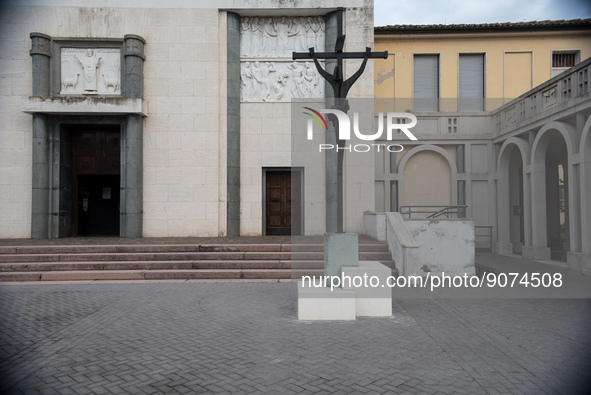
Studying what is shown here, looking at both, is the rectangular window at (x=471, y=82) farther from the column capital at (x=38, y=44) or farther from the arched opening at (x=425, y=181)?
the column capital at (x=38, y=44)

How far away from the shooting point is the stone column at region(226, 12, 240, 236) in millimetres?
14539

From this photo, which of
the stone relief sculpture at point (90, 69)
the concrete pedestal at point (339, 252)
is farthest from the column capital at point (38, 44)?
the concrete pedestal at point (339, 252)

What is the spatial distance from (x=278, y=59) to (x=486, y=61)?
848 cm

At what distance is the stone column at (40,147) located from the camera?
1384 centimetres

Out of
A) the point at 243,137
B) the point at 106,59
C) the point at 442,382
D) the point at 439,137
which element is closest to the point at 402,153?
the point at 439,137

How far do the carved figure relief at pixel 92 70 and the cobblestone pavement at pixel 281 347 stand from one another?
8.86 meters

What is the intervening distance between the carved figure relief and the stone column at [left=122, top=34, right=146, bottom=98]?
1.54 feet

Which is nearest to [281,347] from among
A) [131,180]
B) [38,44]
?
[131,180]

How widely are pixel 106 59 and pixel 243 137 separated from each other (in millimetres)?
5408

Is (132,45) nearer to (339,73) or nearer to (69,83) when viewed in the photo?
(69,83)

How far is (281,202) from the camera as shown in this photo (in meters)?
15.3

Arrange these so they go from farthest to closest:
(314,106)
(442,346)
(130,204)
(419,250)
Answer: (314,106)
(130,204)
(419,250)
(442,346)

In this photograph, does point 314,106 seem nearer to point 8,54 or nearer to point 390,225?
point 390,225

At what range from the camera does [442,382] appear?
13.5 feet
